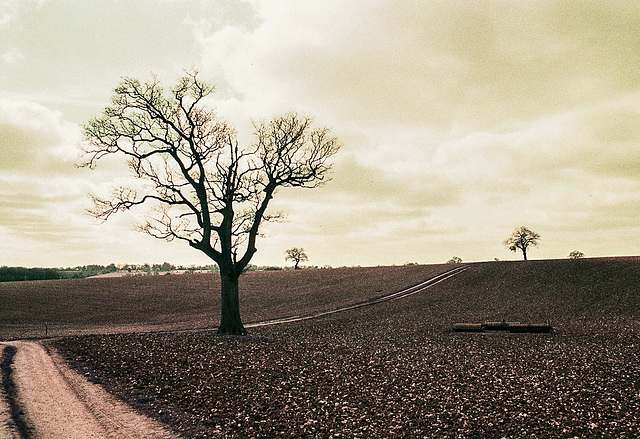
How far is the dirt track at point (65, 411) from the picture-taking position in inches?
493

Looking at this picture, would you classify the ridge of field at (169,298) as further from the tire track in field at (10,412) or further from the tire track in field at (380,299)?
the tire track in field at (10,412)

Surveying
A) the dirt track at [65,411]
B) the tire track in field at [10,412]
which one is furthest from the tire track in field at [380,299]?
the tire track in field at [10,412]

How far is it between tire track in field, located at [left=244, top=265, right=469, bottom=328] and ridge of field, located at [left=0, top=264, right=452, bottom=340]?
1846 mm

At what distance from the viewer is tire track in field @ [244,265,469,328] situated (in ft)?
160

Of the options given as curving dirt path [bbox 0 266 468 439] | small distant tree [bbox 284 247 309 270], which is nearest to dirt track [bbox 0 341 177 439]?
curving dirt path [bbox 0 266 468 439]

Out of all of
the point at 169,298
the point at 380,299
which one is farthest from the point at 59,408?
the point at 169,298

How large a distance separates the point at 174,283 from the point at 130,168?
5924 centimetres

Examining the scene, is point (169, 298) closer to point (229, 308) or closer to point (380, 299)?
point (380, 299)

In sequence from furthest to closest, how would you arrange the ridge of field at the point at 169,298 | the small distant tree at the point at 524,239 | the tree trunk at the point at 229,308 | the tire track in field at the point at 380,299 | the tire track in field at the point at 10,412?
the small distant tree at the point at 524,239
the ridge of field at the point at 169,298
the tire track in field at the point at 380,299
the tree trunk at the point at 229,308
the tire track in field at the point at 10,412

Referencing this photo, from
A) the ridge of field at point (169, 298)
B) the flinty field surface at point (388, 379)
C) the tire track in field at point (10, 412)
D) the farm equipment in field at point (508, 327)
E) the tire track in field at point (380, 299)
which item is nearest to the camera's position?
the tire track in field at point (10, 412)

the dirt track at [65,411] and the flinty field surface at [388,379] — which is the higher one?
the dirt track at [65,411]

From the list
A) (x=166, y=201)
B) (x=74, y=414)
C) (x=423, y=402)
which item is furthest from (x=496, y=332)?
(x=74, y=414)

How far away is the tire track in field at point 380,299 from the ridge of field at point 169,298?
6.06 feet

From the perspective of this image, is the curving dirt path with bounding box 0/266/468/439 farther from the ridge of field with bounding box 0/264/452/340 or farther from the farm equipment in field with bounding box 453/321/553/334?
the farm equipment in field with bounding box 453/321/553/334
